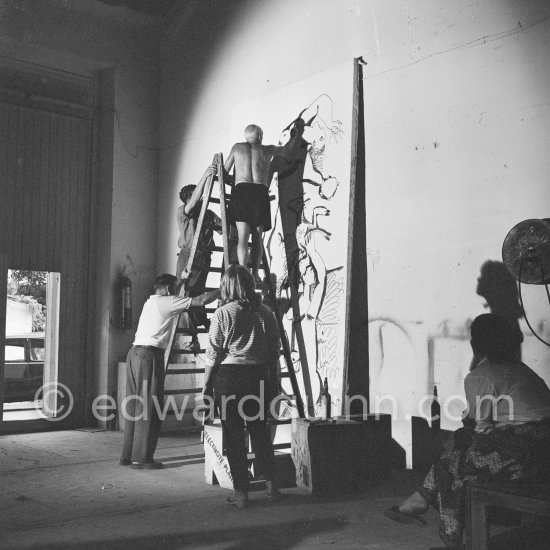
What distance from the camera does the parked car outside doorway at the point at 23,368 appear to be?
10648mm

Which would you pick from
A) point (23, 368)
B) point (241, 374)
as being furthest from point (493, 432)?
point (23, 368)

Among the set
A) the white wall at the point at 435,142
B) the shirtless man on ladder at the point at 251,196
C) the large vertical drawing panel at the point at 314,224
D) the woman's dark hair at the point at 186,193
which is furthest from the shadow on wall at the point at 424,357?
the woman's dark hair at the point at 186,193

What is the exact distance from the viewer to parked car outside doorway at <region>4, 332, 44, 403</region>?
34.9ft

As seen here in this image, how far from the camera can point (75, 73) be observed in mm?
9688

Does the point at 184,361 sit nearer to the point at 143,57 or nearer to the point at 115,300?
the point at 115,300

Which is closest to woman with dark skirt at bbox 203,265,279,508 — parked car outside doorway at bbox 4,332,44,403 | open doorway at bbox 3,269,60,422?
open doorway at bbox 3,269,60,422

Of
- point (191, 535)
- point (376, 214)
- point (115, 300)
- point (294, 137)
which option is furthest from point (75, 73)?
point (191, 535)

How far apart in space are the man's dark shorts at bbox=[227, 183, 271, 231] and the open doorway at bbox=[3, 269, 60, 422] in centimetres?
363

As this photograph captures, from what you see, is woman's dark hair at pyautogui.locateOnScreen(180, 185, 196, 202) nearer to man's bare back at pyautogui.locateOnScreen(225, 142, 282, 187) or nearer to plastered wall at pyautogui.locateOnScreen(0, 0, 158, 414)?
man's bare back at pyautogui.locateOnScreen(225, 142, 282, 187)

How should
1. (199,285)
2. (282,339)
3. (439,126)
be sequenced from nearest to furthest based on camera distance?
1. (439,126)
2. (282,339)
3. (199,285)

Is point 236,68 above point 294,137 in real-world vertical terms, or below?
above

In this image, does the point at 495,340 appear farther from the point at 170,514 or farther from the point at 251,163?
the point at 251,163

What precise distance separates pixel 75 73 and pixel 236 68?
2.63m

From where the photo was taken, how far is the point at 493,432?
12.4 ft
